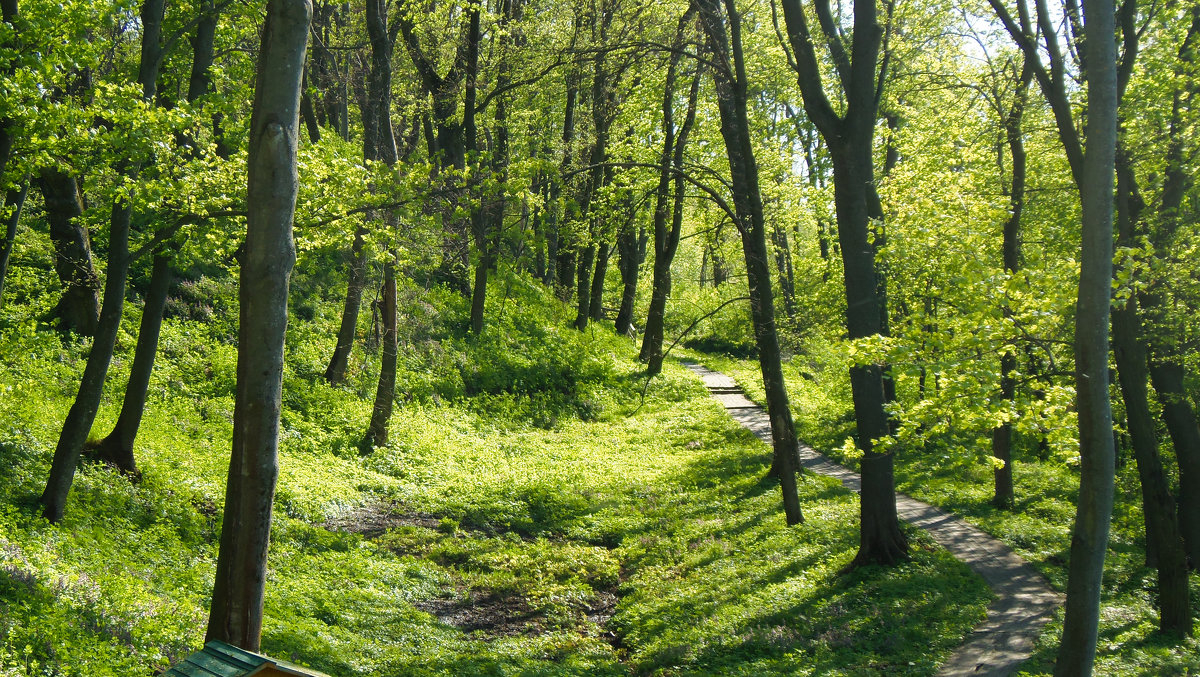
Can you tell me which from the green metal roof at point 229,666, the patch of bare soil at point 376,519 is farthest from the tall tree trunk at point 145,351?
the green metal roof at point 229,666

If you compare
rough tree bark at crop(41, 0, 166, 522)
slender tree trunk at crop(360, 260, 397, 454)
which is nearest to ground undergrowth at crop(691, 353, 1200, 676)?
rough tree bark at crop(41, 0, 166, 522)

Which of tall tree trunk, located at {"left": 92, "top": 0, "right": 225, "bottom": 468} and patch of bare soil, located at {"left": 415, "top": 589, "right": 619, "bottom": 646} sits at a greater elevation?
tall tree trunk, located at {"left": 92, "top": 0, "right": 225, "bottom": 468}

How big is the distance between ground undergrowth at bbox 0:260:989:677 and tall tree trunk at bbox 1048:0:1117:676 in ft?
6.85

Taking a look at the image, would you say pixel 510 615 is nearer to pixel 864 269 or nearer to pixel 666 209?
pixel 864 269

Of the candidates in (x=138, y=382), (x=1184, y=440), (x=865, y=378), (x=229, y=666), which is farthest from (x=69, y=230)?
(x=1184, y=440)

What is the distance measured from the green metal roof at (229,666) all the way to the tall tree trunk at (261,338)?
4.24 feet

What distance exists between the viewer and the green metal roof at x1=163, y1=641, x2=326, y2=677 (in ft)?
13.5

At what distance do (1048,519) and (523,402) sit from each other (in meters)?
12.8

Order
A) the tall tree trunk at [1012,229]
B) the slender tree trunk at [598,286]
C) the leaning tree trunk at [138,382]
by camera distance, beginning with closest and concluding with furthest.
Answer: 1. the leaning tree trunk at [138,382]
2. the tall tree trunk at [1012,229]
3. the slender tree trunk at [598,286]

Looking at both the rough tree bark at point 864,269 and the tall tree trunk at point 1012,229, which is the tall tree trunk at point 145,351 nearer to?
the rough tree bark at point 864,269

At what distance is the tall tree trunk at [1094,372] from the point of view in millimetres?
7066

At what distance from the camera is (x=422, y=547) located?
12547 mm

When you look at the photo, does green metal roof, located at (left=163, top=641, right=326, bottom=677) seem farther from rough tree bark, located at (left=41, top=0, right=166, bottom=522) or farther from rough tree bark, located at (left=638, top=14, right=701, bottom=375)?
rough tree bark, located at (left=638, top=14, right=701, bottom=375)

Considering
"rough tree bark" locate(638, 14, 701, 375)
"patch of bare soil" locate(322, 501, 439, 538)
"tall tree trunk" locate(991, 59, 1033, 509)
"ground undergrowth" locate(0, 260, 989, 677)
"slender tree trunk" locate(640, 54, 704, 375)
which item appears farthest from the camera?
"slender tree trunk" locate(640, 54, 704, 375)
